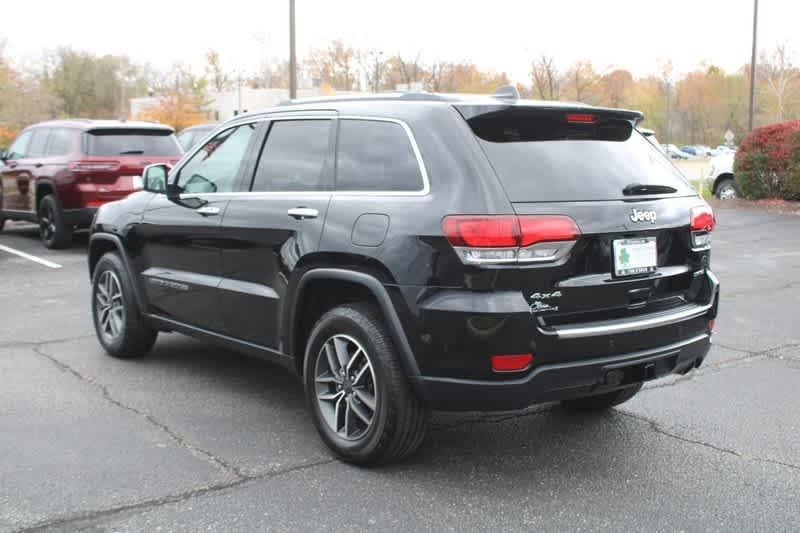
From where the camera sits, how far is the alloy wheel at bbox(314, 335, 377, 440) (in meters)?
4.11

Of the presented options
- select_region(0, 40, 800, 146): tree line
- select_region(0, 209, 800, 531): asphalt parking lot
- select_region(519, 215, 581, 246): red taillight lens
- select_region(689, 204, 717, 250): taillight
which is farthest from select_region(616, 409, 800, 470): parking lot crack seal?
select_region(0, 40, 800, 146): tree line

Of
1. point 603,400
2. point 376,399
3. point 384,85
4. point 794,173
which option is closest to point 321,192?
point 376,399

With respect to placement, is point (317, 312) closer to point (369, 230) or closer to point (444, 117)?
point (369, 230)

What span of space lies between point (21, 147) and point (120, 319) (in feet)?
29.3

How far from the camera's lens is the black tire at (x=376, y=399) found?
3.89 metres

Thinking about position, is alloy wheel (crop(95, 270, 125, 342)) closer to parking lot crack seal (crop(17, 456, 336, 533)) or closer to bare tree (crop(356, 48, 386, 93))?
parking lot crack seal (crop(17, 456, 336, 533))

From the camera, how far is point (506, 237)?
141 inches

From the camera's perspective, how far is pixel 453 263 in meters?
3.64

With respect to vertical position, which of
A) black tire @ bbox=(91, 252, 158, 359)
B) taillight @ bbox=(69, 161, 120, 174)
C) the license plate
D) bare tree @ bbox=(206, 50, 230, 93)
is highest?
bare tree @ bbox=(206, 50, 230, 93)

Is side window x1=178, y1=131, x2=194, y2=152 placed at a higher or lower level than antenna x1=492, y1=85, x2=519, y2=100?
higher

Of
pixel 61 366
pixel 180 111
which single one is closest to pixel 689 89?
pixel 180 111

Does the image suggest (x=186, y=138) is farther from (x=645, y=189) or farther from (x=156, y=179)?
(x=645, y=189)

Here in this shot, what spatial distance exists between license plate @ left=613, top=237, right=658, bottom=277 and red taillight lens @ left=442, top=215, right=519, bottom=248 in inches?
22.5

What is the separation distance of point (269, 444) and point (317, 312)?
2.42ft
